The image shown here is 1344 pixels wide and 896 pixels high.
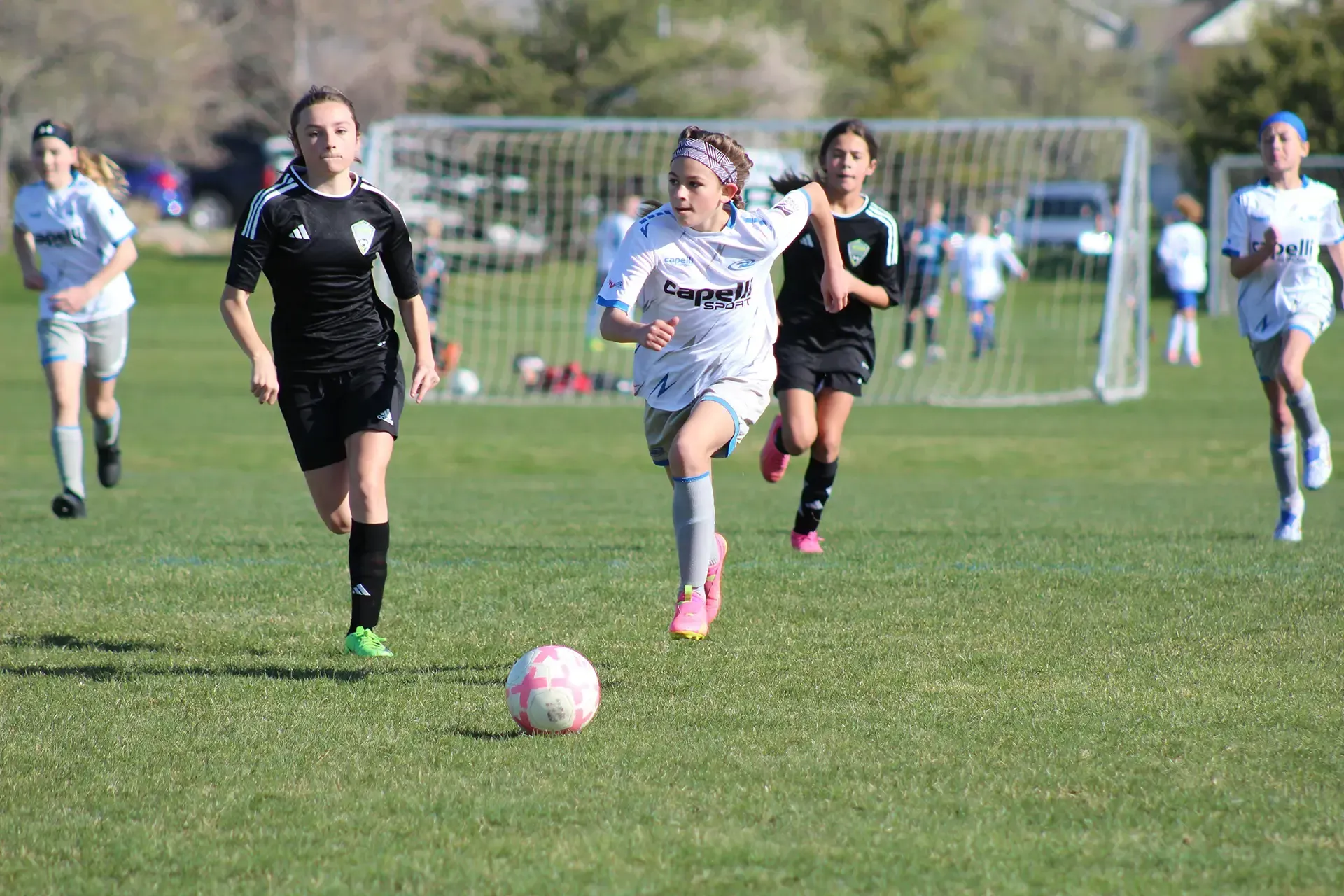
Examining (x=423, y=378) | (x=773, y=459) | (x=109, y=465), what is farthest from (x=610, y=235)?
(x=423, y=378)

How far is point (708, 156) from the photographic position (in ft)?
18.0

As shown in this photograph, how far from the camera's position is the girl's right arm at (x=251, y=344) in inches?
203

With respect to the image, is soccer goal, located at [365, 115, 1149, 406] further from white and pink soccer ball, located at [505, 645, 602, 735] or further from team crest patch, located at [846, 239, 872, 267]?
white and pink soccer ball, located at [505, 645, 602, 735]

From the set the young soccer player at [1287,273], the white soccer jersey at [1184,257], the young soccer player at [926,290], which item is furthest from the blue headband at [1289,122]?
the white soccer jersey at [1184,257]

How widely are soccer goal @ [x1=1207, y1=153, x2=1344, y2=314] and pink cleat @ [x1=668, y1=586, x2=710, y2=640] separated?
80.9ft

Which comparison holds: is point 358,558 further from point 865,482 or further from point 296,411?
point 865,482

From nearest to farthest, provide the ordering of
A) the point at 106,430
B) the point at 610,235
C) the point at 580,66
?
the point at 106,430 → the point at 610,235 → the point at 580,66

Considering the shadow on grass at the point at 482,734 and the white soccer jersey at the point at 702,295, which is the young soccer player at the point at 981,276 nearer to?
the white soccer jersey at the point at 702,295

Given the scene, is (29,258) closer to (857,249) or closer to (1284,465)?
(857,249)

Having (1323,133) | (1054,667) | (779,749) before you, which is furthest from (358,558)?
(1323,133)

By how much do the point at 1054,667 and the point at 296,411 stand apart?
287 cm

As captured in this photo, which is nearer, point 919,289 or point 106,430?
point 106,430

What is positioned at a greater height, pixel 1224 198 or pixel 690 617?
pixel 1224 198

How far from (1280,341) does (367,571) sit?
5.16 meters
